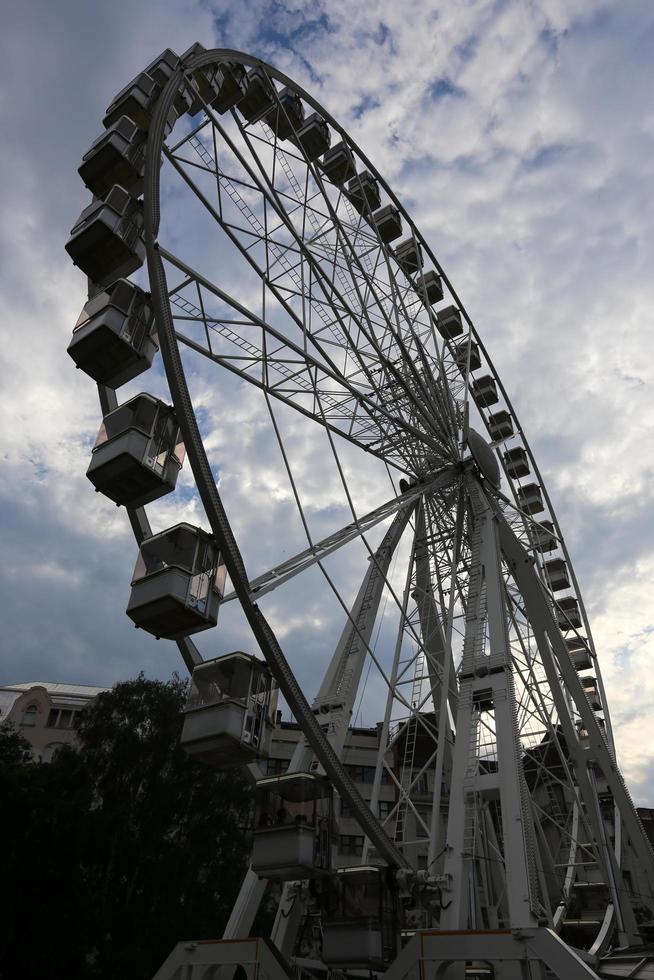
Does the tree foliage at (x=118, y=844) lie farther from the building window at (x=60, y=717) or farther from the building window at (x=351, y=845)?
the building window at (x=60, y=717)

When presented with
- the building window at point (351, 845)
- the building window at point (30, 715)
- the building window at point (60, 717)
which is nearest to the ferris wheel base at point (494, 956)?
the building window at point (351, 845)

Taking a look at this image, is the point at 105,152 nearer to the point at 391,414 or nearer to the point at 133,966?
the point at 391,414

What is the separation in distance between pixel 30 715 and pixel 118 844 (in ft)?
81.5

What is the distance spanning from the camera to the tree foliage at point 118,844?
68.5 feet

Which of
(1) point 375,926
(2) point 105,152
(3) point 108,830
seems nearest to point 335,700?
(1) point 375,926

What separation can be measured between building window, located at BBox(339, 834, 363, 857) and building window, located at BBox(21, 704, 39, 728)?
20.6 meters

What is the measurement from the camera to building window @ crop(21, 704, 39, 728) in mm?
44250

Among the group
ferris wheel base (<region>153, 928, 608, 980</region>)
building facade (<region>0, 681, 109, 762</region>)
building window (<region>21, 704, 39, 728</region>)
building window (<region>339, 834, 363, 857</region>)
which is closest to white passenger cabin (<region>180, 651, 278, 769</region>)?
ferris wheel base (<region>153, 928, 608, 980</region>)

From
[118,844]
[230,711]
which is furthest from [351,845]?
[230,711]

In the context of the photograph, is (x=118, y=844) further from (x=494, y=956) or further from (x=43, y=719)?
(x=43, y=719)

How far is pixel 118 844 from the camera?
75.4 feet

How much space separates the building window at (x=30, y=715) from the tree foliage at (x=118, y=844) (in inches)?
846

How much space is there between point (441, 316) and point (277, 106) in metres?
8.60

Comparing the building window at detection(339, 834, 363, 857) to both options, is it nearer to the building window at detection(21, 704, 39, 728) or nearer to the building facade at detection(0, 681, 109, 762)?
the building facade at detection(0, 681, 109, 762)
